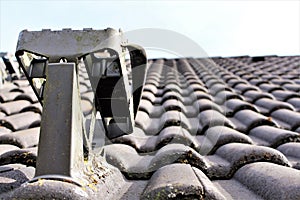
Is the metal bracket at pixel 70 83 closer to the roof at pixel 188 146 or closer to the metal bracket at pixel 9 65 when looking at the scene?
the roof at pixel 188 146

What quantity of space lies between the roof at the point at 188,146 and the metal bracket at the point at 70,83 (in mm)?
91

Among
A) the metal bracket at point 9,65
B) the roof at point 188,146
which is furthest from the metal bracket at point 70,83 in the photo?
the metal bracket at point 9,65

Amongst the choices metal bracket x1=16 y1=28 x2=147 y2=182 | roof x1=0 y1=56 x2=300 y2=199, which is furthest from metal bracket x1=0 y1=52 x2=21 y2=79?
metal bracket x1=16 y1=28 x2=147 y2=182

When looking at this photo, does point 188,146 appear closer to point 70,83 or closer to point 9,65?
point 70,83

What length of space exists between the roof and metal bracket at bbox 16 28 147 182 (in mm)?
91

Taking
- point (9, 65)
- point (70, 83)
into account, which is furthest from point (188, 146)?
point (9, 65)

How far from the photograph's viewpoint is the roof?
104cm

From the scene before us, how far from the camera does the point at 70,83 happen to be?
1.04m

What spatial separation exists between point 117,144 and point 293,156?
2.65ft

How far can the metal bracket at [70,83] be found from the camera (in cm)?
97

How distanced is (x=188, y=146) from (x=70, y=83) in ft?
2.84

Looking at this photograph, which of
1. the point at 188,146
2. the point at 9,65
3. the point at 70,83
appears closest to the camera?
the point at 70,83

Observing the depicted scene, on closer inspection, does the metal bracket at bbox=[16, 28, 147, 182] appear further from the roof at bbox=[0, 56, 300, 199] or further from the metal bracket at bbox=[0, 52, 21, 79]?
the metal bracket at bbox=[0, 52, 21, 79]

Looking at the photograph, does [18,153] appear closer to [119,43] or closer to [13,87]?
[119,43]
